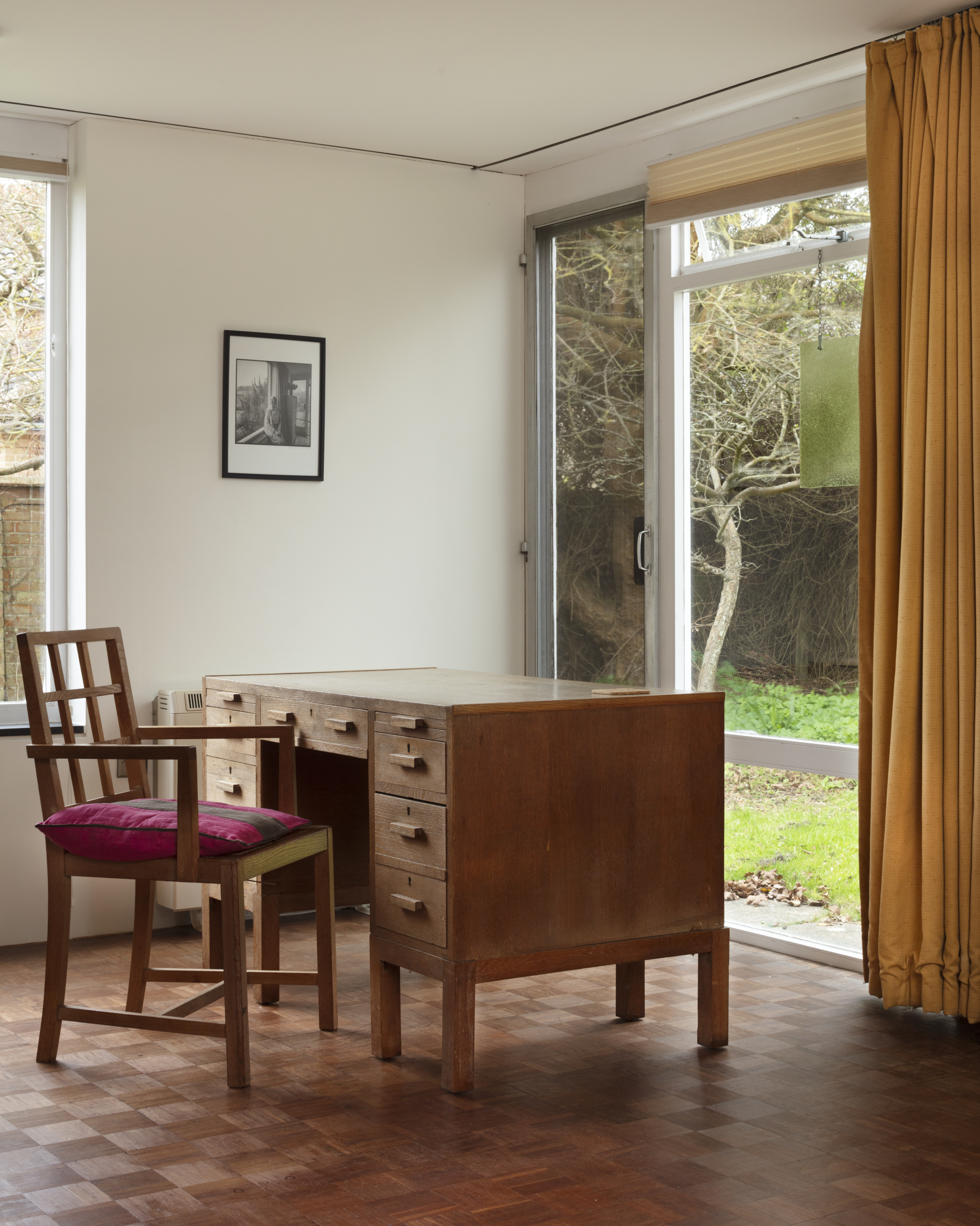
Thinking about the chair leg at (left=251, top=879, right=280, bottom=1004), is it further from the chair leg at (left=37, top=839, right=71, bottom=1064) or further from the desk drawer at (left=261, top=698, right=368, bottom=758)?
the chair leg at (left=37, top=839, right=71, bottom=1064)

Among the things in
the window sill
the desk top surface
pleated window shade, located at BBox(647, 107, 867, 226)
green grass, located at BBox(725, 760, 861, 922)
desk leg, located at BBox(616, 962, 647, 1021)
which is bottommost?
desk leg, located at BBox(616, 962, 647, 1021)

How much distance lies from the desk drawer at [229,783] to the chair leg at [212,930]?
25 cm

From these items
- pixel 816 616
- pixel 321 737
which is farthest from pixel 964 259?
pixel 321 737

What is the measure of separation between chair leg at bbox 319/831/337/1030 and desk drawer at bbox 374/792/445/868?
292 mm

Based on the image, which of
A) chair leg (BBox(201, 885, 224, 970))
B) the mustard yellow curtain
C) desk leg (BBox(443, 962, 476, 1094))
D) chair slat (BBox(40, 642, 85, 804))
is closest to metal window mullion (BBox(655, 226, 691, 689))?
the mustard yellow curtain

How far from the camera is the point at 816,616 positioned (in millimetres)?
4203

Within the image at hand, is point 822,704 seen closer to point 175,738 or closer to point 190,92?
point 175,738

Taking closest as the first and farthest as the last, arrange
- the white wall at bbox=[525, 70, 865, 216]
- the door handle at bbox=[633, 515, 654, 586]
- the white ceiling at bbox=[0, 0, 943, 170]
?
1. the white ceiling at bbox=[0, 0, 943, 170]
2. the white wall at bbox=[525, 70, 865, 216]
3. the door handle at bbox=[633, 515, 654, 586]

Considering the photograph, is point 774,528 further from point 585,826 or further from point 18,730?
point 18,730

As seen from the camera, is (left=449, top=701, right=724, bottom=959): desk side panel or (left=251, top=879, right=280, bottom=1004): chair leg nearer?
(left=449, top=701, right=724, bottom=959): desk side panel

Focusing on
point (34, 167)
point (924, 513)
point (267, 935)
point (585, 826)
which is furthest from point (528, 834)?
point (34, 167)

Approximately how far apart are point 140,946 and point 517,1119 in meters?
1.15

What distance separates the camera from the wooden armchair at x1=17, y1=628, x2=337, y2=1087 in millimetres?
3006

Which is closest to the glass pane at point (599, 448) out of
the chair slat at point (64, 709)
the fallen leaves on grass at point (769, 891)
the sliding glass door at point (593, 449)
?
the sliding glass door at point (593, 449)
